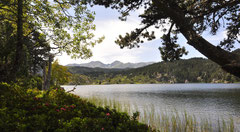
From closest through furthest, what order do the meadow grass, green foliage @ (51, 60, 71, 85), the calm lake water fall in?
1. the meadow grass
2. the calm lake water
3. green foliage @ (51, 60, 71, 85)

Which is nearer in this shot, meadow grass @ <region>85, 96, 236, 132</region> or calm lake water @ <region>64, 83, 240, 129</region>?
meadow grass @ <region>85, 96, 236, 132</region>

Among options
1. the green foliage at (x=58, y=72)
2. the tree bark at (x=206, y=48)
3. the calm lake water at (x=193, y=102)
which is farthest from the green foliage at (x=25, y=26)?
the green foliage at (x=58, y=72)

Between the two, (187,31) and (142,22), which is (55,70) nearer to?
(142,22)

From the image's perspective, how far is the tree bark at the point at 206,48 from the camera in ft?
18.8

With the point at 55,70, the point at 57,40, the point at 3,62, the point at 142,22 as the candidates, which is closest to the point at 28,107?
the point at 3,62

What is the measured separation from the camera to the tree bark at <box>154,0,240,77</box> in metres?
5.74

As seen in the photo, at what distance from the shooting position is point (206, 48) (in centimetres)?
639

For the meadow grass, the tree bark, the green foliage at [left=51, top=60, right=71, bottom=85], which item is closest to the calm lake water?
the meadow grass

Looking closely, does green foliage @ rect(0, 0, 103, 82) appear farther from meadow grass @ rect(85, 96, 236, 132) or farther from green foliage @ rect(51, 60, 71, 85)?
green foliage @ rect(51, 60, 71, 85)

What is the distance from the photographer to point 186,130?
1125cm

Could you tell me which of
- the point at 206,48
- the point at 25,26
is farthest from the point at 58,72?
the point at 206,48

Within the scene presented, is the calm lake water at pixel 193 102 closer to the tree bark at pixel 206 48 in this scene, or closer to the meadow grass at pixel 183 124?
the meadow grass at pixel 183 124

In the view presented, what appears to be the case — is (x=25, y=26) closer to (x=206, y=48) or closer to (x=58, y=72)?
(x=206, y=48)

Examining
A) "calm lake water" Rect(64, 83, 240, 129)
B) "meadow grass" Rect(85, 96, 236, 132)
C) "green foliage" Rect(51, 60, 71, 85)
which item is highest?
"green foliage" Rect(51, 60, 71, 85)
